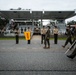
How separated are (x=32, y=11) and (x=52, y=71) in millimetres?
40240

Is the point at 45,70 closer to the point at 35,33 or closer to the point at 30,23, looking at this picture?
the point at 35,33

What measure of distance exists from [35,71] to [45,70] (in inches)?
15.6

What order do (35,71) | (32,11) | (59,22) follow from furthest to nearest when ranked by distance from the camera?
(59,22), (32,11), (35,71)

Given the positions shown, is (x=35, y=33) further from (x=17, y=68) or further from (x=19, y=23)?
(x=17, y=68)

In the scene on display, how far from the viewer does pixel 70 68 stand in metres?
8.09

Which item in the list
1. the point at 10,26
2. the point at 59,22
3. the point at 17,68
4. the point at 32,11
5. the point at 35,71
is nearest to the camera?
the point at 35,71

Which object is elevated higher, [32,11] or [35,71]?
[32,11]

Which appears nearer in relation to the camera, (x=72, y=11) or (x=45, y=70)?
(x=45, y=70)

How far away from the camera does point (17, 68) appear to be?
8.05 meters

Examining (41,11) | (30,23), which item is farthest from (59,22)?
(41,11)

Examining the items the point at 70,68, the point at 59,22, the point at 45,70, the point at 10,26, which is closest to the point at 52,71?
the point at 45,70

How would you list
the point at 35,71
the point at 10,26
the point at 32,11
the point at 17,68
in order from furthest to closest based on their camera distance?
the point at 10,26, the point at 32,11, the point at 17,68, the point at 35,71

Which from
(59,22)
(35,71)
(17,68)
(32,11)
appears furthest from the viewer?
(59,22)

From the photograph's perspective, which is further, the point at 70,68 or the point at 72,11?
the point at 72,11
